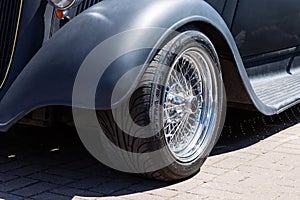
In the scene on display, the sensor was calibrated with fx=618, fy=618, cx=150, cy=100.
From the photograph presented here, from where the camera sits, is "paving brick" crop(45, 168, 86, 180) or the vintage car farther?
"paving brick" crop(45, 168, 86, 180)

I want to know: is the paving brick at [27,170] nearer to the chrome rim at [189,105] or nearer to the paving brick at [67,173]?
the paving brick at [67,173]

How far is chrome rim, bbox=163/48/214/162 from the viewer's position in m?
3.40

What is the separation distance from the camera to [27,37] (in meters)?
3.39

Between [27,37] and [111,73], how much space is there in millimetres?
694

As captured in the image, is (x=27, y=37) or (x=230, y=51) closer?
(x=27, y=37)

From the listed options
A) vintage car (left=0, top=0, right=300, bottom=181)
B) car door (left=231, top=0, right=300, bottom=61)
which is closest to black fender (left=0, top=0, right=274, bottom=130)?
vintage car (left=0, top=0, right=300, bottom=181)

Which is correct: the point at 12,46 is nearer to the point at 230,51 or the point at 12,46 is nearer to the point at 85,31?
the point at 85,31

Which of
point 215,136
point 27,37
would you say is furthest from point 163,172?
point 27,37

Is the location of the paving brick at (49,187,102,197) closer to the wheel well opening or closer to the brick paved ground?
the brick paved ground

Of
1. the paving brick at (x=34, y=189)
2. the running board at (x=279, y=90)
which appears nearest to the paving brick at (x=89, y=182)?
the paving brick at (x=34, y=189)

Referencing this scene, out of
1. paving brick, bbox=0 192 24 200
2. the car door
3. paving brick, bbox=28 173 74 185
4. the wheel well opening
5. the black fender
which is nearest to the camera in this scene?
the black fender

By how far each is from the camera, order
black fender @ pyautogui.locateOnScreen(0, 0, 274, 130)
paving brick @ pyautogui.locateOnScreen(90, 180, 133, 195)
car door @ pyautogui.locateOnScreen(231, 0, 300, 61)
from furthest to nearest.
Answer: car door @ pyautogui.locateOnScreen(231, 0, 300, 61) < paving brick @ pyautogui.locateOnScreen(90, 180, 133, 195) < black fender @ pyautogui.locateOnScreen(0, 0, 274, 130)

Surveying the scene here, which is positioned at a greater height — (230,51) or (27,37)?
(27,37)

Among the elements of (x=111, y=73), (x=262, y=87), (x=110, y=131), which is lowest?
(x=262, y=87)
